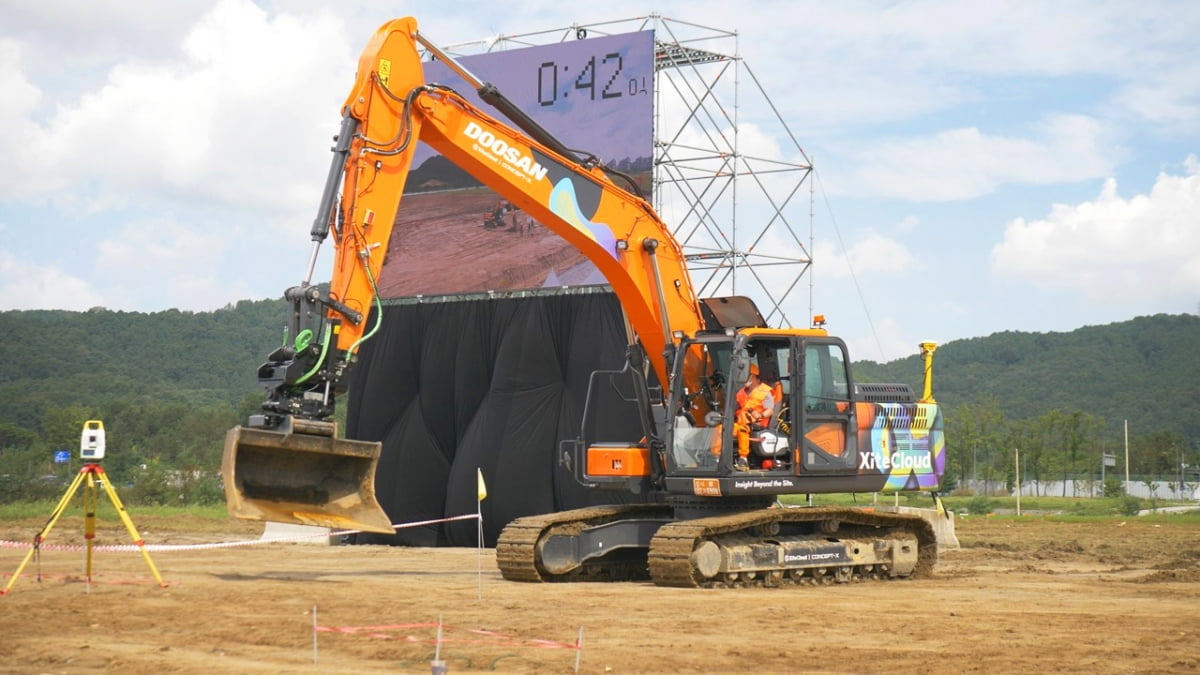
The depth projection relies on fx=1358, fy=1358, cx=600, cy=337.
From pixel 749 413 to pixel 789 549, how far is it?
1498 millimetres

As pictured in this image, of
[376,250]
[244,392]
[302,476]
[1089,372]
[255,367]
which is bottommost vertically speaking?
[302,476]

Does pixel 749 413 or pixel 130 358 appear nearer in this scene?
pixel 749 413

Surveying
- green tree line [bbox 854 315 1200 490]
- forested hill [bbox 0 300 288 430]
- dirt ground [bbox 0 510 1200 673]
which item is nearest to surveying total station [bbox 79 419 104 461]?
dirt ground [bbox 0 510 1200 673]

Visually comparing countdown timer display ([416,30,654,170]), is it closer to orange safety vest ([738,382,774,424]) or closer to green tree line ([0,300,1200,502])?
green tree line ([0,300,1200,502])

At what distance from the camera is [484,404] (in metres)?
22.2

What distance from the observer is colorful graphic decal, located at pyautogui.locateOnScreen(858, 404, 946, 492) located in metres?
14.2

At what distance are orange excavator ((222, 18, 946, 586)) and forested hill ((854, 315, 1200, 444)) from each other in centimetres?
6615

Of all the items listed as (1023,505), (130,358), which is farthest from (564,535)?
(130,358)

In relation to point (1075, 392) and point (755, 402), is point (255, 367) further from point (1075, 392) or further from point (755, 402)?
point (755, 402)

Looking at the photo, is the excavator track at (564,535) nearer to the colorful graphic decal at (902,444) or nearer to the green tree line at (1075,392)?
the colorful graphic decal at (902,444)

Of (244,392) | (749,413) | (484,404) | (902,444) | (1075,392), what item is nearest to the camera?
(749,413)

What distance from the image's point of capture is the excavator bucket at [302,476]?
10570 mm

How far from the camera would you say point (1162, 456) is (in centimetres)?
5938

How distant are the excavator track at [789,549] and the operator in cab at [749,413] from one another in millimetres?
620
